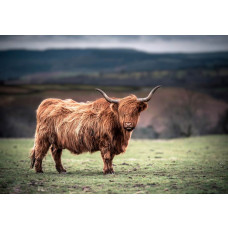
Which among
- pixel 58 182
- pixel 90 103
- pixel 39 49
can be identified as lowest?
pixel 58 182

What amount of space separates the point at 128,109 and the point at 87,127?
997 millimetres

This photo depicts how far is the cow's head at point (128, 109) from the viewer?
22.2 feet

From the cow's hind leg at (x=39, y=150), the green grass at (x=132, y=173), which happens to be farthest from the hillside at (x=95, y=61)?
the cow's hind leg at (x=39, y=150)

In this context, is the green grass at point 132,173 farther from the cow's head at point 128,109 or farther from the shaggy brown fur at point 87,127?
the cow's head at point 128,109

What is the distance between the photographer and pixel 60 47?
9.58m

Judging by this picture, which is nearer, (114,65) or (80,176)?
(80,176)

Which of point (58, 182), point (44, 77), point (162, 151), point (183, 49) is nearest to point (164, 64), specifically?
point (183, 49)

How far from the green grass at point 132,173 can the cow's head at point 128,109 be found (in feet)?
3.51

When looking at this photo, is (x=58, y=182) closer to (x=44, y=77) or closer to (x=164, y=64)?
(x=44, y=77)

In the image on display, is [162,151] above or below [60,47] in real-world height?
below

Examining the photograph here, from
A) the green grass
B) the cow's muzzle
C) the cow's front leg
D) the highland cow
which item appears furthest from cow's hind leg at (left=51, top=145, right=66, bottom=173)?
the cow's muzzle
